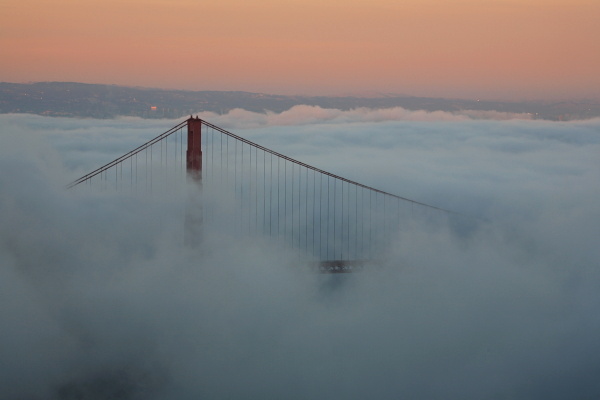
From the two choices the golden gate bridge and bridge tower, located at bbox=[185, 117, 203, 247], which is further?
the golden gate bridge

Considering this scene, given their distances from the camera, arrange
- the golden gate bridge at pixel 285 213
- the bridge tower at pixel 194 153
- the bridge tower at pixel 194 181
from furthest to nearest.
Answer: the golden gate bridge at pixel 285 213 → the bridge tower at pixel 194 153 → the bridge tower at pixel 194 181

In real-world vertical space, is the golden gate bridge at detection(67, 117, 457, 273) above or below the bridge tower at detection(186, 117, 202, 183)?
below

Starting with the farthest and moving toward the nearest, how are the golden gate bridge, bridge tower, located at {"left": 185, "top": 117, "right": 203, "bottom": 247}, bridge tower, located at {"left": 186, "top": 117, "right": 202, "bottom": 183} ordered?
1. the golden gate bridge
2. bridge tower, located at {"left": 186, "top": 117, "right": 202, "bottom": 183}
3. bridge tower, located at {"left": 185, "top": 117, "right": 203, "bottom": 247}

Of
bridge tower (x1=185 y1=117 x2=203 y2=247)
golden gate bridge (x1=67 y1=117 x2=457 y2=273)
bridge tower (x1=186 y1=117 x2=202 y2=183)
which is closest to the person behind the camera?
bridge tower (x1=185 y1=117 x2=203 y2=247)

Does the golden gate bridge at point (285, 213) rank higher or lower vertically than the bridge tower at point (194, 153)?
lower

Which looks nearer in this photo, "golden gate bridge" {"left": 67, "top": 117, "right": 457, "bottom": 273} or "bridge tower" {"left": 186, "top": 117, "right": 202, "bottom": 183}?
"bridge tower" {"left": 186, "top": 117, "right": 202, "bottom": 183}

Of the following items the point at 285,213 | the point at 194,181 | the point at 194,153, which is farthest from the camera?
the point at 285,213

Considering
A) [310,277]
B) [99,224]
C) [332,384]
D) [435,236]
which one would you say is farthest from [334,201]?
[332,384]

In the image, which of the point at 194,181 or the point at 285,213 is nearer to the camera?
the point at 194,181

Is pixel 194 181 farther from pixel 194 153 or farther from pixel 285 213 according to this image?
pixel 285 213

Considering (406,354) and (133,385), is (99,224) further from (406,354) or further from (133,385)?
(406,354)

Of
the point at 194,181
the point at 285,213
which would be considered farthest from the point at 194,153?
the point at 285,213
